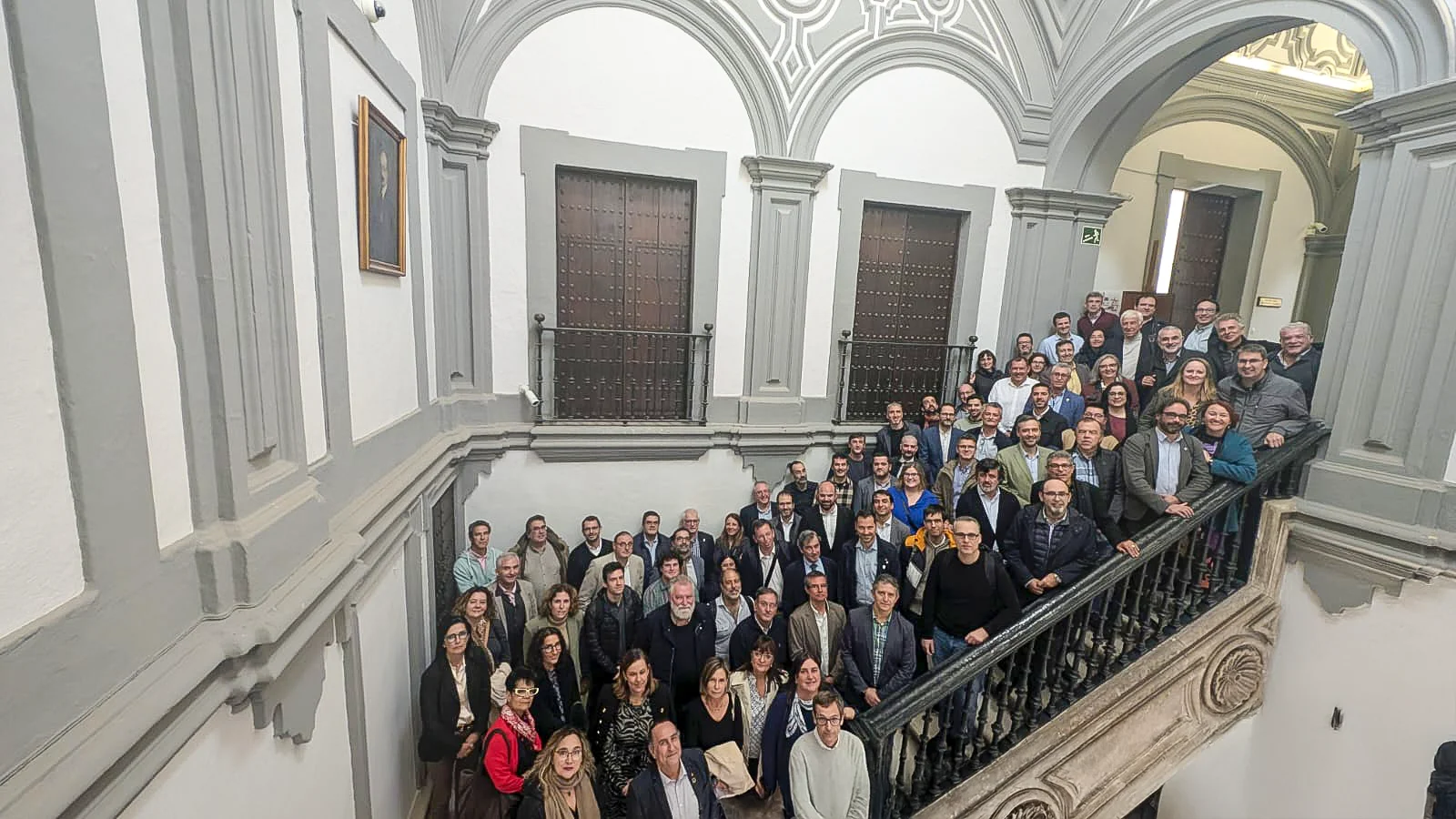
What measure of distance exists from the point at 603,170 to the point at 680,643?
4180 mm

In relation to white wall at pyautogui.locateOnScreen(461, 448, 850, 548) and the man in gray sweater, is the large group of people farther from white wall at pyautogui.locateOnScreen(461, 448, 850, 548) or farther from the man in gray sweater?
white wall at pyautogui.locateOnScreen(461, 448, 850, 548)

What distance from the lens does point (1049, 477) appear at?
3934 millimetres

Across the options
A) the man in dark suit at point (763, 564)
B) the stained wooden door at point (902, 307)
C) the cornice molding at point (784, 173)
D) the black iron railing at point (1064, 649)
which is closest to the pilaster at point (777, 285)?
the cornice molding at point (784, 173)

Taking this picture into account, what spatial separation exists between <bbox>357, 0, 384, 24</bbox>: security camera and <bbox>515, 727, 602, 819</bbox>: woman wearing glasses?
3699mm

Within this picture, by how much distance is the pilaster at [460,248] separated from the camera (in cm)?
515

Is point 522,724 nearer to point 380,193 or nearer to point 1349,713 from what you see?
point 380,193

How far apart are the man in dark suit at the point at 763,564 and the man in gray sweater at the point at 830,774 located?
5.31 ft

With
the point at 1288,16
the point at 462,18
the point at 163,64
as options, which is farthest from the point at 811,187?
the point at 163,64

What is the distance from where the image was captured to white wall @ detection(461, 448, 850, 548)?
5.94 meters

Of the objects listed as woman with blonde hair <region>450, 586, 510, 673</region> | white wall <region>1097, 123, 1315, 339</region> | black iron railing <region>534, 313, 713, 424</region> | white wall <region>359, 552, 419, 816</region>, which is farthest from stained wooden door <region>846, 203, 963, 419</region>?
white wall <region>359, 552, 419, 816</region>

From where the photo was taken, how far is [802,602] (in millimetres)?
4629

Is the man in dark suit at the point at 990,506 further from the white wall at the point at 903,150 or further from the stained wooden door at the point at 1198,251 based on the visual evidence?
the stained wooden door at the point at 1198,251

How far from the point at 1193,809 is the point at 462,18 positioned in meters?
8.78

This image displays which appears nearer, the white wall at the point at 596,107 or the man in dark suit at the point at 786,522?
the man in dark suit at the point at 786,522
